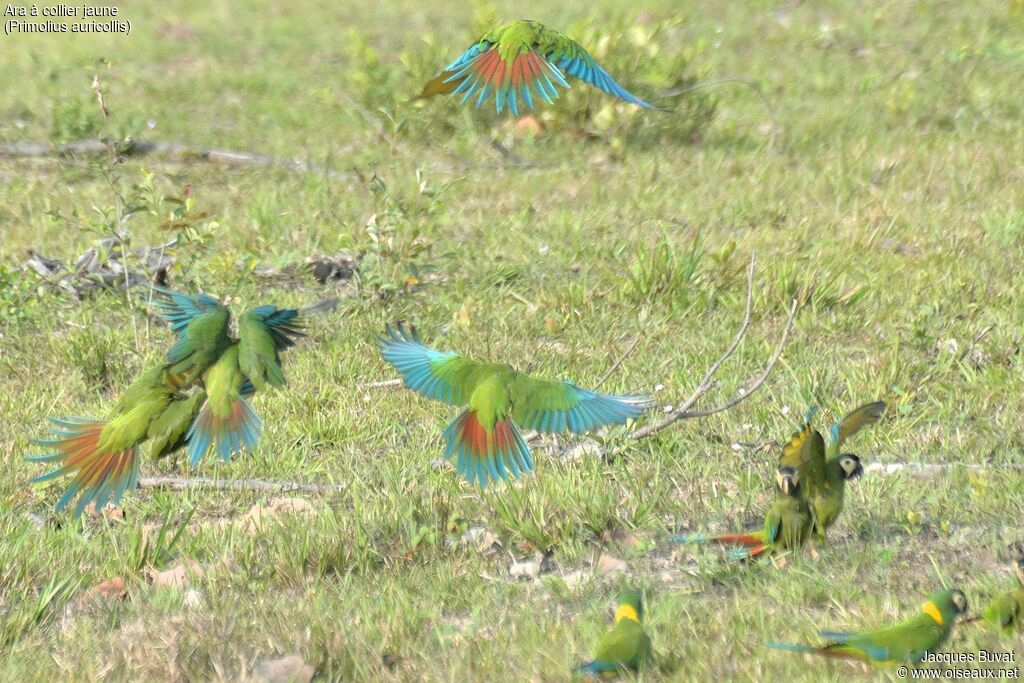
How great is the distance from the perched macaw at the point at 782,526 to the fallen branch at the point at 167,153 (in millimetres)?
4968

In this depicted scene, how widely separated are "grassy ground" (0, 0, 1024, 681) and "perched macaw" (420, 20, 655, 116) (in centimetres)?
110

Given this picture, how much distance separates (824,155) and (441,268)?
9.36 feet

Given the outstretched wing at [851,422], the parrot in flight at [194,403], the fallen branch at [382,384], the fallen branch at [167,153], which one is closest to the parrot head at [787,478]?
the outstretched wing at [851,422]

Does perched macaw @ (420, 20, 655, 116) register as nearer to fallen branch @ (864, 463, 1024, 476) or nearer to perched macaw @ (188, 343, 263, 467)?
perched macaw @ (188, 343, 263, 467)

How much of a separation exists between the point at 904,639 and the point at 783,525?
2.17 feet

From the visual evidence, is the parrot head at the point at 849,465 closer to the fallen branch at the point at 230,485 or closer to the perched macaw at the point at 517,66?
the perched macaw at the point at 517,66

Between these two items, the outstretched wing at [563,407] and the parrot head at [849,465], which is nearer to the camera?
the outstretched wing at [563,407]

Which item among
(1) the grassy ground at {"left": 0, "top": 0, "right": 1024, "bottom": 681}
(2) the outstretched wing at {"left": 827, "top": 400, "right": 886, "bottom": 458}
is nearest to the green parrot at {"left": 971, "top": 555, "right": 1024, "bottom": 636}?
(1) the grassy ground at {"left": 0, "top": 0, "right": 1024, "bottom": 681}

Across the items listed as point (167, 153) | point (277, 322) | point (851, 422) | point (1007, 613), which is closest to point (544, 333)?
point (851, 422)

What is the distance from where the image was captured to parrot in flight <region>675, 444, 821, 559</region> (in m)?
3.11

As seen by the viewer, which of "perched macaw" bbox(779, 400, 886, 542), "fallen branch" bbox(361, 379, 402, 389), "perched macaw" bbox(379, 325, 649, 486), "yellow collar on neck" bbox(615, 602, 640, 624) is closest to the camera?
"yellow collar on neck" bbox(615, 602, 640, 624)

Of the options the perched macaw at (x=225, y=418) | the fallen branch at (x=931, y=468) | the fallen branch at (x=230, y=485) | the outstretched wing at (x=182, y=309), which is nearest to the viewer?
the perched macaw at (x=225, y=418)

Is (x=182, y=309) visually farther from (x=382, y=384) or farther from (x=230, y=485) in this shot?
(x=382, y=384)

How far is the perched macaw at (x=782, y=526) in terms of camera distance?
10.1 feet
